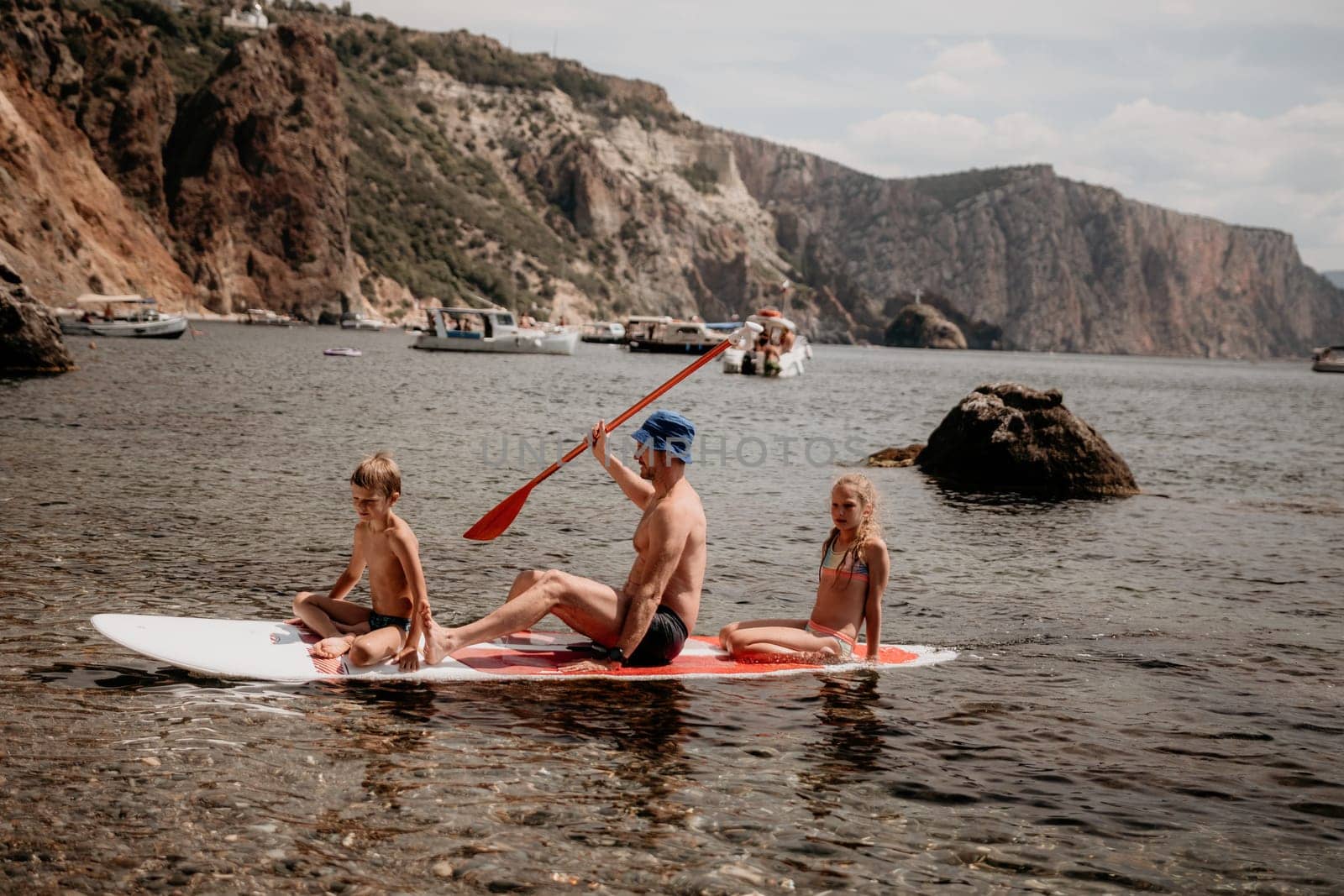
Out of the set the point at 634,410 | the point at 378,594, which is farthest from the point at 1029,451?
the point at 378,594

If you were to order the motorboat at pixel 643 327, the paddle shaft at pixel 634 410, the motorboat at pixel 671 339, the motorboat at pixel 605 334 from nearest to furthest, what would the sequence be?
the paddle shaft at pixel 634 410
the motorboat at pixel 671 339
the motorboat at pixel 643 327
the motorboat at pixel 605 334

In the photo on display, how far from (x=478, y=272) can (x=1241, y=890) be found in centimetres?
16158

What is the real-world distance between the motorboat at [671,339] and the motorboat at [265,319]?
116 ft

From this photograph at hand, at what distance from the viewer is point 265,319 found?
11438 centimetres

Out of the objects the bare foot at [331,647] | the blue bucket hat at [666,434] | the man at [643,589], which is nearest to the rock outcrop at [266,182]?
the bare foot at [331,647]

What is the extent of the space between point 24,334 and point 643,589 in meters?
35.9

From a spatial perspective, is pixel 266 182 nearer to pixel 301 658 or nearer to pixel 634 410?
pixel 634 410

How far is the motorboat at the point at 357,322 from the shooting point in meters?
125

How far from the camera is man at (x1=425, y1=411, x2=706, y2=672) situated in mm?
8055

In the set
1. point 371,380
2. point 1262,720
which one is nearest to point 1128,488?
point 1262,720

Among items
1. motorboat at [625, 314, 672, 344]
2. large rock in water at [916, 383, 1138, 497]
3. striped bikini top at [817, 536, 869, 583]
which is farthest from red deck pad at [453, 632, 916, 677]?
motorboat at [625, 314, 672, 344]

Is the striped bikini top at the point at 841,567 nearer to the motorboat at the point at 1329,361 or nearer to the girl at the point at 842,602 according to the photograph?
the girl at the point at 842,602

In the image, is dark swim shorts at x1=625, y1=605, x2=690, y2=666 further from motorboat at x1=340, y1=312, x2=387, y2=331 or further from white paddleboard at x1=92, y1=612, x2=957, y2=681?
motorboat at x1=340, y1=312, x2=387, y2=331

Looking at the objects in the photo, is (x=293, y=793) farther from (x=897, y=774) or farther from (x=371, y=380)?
(x=371, y=380)
